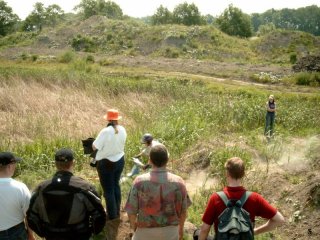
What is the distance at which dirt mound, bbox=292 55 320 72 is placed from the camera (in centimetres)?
2589

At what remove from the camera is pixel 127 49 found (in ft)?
137

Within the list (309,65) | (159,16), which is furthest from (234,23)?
(309,65)

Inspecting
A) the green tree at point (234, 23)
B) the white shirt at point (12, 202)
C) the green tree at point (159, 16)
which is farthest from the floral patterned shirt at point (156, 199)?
the green tree at point (159, 16)

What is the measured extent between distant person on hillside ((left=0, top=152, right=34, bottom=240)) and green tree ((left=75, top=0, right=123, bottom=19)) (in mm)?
69705

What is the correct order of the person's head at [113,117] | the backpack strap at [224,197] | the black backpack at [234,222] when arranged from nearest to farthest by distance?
1. the black backpack at [234,222]
2. the backpack strap at [224,197]
3. the person's head at [113,117]

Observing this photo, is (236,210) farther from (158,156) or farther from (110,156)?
(110,156)

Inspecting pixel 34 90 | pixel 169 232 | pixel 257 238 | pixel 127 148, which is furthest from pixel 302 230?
pixel 34 90

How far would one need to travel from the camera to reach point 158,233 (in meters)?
3.50

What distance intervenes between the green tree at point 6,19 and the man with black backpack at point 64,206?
68.2 metres

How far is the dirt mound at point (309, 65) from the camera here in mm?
25891

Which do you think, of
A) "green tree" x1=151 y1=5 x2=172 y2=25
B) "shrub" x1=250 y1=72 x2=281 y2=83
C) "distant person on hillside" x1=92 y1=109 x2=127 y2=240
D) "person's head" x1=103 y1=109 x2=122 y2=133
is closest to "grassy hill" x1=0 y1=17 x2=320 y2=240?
"distant person on hillside" x1=92 y1=109 x2=127 y2=240

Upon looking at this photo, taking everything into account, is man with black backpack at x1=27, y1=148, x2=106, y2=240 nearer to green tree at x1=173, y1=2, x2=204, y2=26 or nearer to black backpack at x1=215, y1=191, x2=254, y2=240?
black backpack at x1=215, y1=191, x2=254, y2=240

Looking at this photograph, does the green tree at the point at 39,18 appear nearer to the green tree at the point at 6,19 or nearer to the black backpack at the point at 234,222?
the green tree at the point at 6,19

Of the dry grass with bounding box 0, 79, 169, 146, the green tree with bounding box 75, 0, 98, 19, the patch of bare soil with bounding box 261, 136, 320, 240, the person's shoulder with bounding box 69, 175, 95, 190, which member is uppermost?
the green tree with bounding box 75, 0, 98, 19
